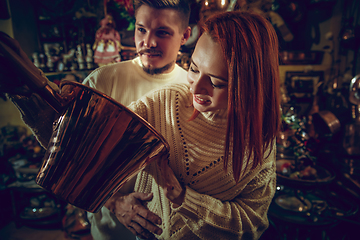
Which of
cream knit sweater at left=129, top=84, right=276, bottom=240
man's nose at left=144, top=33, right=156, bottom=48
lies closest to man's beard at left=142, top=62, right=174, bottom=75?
man's nose at left=144, top=33, right=156, bottom=48

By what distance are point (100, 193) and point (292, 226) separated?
1.72m

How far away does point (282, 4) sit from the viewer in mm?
2422

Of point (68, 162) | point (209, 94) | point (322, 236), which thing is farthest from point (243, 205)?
point (322, 236)

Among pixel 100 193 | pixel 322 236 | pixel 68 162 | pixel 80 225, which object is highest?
pixel 68 162

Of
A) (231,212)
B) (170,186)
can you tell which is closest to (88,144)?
(170,186)

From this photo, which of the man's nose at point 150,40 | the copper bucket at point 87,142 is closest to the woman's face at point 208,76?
the copper bucket at point 87,142

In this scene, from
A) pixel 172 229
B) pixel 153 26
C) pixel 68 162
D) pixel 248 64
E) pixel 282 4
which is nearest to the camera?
pixel 68 162

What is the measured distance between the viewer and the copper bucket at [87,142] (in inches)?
18.8

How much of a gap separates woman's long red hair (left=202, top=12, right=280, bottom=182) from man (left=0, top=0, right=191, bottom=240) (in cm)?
34

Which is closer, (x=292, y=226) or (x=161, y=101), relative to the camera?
(x=161, y=101)

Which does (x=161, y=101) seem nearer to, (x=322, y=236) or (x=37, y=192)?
(x=322, y=236)

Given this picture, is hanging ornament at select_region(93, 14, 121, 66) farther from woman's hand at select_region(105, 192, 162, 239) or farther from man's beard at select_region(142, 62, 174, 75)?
woman's hand at select_region(105, 192, 162, 239)

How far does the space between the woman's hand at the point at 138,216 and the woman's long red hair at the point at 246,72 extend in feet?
1.25

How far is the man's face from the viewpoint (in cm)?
90
